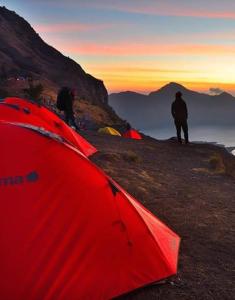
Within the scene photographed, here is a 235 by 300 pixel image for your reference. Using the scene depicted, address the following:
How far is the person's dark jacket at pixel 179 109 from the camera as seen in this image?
24922mm

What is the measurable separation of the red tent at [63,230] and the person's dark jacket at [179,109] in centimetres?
1724

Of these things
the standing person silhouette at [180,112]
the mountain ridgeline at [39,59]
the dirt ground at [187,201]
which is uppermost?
the mountain ridgeline at [39,59]

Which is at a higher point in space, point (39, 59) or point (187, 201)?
point (39, 59)

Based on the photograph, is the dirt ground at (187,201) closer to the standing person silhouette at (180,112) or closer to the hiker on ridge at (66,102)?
the standing person silhouette at (180,112)

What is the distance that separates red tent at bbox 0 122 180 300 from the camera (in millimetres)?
6934

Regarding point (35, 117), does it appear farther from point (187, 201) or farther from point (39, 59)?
Result: point (39, 59)

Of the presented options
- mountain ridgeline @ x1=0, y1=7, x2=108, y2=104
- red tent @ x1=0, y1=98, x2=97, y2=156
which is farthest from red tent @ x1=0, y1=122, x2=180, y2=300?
mountain ridgeline @ x1=0, y1=7, x2=108, y2=104

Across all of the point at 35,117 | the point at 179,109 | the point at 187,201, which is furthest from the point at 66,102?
the point at 187,201

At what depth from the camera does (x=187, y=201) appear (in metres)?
13.9

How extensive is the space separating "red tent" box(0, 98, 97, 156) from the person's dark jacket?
293 inches

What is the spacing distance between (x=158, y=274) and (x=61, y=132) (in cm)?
943

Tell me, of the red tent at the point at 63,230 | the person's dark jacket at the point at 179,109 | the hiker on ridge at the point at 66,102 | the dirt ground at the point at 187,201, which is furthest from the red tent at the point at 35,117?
the person's dark jacket at the point at 179,109

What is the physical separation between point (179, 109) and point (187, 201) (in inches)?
466

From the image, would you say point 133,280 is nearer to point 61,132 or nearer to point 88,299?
point 88,299
